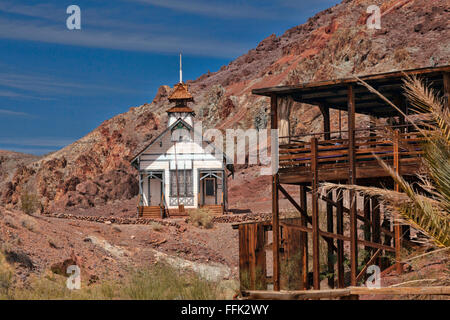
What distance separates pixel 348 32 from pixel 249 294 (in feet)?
208

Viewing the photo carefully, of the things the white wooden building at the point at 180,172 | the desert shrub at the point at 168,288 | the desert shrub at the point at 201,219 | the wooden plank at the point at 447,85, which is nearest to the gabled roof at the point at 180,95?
the white wooden building at the point at 180,172

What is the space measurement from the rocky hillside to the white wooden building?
18173 millimetres

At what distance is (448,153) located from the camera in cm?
904

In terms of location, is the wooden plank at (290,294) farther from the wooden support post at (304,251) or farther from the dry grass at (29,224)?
the dry grass at (29,224)

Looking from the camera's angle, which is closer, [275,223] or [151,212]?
[275,223]

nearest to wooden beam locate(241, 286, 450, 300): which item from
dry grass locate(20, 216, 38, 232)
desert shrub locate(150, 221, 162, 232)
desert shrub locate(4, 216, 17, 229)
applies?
desert shrub locate(4, 216, 17, 229)

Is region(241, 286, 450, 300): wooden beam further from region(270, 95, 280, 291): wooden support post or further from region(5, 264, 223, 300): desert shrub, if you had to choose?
region(270, 95, 280, 291): wooden support post

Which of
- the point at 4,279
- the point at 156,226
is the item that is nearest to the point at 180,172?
the point at 156,226

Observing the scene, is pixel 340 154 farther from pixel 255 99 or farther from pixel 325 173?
pixel 255 99

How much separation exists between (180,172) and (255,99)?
126 feet

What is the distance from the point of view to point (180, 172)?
38.3 metres

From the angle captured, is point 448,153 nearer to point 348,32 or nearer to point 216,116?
point 348,32

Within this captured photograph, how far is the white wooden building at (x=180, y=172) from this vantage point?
3809 cm

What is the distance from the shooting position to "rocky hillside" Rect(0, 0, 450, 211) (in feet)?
189
